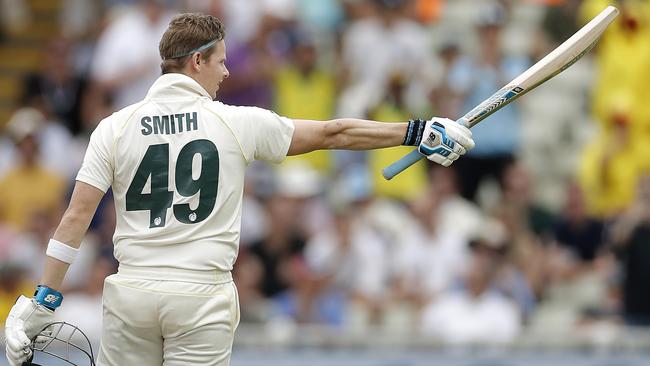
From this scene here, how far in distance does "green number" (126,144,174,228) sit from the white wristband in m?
0.34

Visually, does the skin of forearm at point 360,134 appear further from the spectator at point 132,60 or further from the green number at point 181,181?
the spectator at point 132,60

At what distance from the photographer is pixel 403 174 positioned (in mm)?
10820

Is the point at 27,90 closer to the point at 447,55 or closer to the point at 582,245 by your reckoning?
the point at 447,55

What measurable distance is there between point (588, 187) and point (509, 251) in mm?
1106

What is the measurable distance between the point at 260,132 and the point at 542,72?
1.45 metres

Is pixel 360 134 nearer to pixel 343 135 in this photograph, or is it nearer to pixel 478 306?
pixel 343 135

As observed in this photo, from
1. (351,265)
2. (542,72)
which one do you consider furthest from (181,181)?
(351,265)

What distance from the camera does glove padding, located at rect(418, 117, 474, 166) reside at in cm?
547

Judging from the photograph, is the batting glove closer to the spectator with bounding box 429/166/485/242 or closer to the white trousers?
the white trousers

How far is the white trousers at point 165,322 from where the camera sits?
520cm

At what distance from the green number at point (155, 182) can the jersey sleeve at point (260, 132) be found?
0.97 ft

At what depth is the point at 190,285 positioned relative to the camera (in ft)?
17.2

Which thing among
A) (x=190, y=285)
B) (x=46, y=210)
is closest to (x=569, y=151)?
(x=46, y=210)

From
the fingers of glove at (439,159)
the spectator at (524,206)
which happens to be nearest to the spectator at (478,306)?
the spectator at (524,206)
